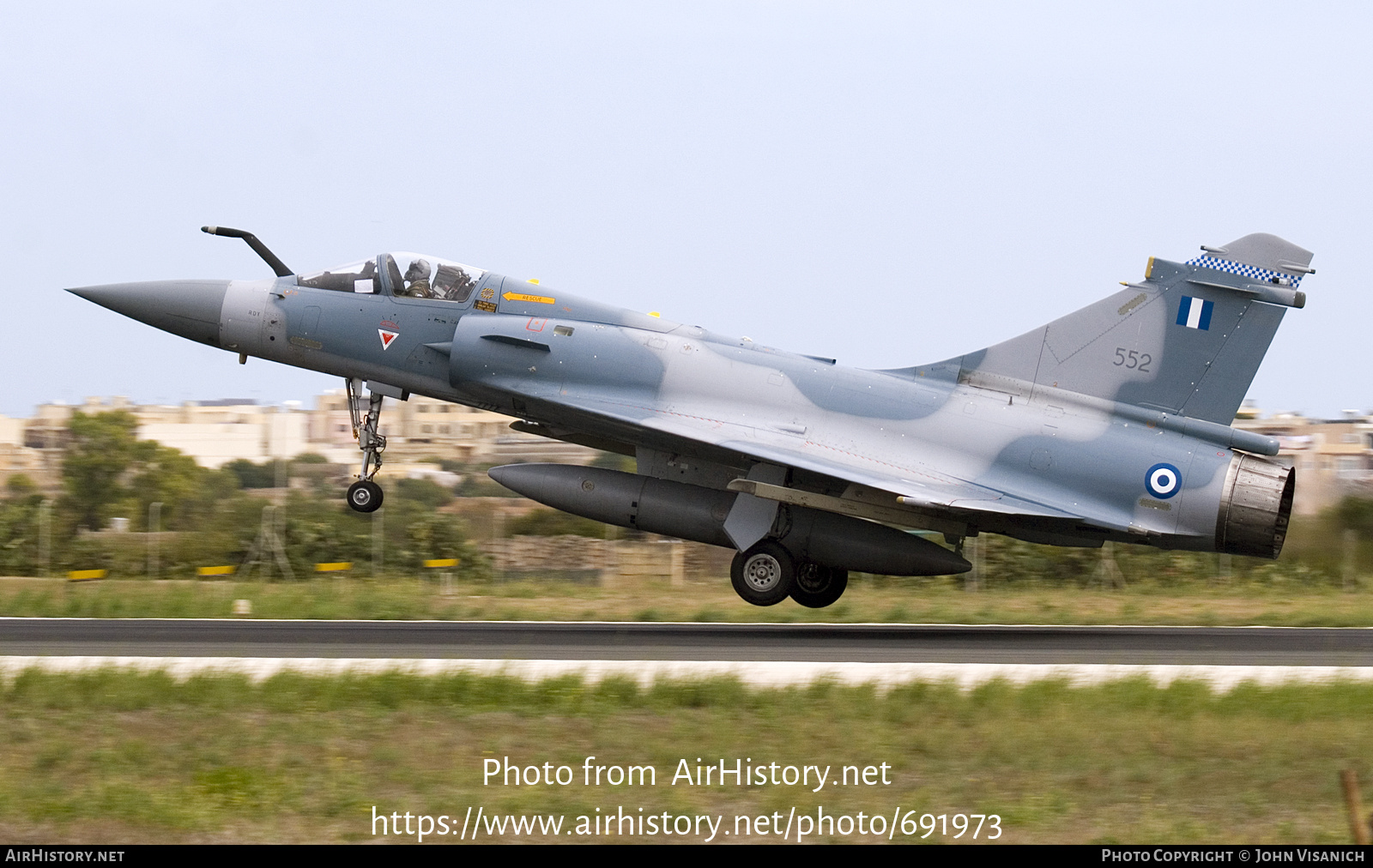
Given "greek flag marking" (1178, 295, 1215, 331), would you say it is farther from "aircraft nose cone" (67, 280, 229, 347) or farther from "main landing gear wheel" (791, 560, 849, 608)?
→ "aircraft nose cone" (67, 280, 229, 347)

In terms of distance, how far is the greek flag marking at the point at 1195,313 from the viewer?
49.9ft

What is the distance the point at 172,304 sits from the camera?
16828 millimetres

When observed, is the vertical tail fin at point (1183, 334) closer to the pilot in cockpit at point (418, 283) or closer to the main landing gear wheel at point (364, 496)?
the pilot in cockpit at point (418, 283)

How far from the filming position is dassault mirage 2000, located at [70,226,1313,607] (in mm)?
14852

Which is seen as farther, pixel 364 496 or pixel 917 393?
pixel 364 496

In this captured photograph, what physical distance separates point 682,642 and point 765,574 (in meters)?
2.13

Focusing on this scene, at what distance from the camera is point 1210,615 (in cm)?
1781

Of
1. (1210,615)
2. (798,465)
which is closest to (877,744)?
(798,465)

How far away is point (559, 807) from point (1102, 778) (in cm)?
317

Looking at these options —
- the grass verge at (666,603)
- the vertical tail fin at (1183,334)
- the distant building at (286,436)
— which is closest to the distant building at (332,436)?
the distant building at (286,436)

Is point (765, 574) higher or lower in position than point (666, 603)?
higher

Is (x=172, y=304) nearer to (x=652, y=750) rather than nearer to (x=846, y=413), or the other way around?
(x=846, y=413)

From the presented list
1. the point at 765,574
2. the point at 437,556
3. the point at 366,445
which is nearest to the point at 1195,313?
the point at 765,574

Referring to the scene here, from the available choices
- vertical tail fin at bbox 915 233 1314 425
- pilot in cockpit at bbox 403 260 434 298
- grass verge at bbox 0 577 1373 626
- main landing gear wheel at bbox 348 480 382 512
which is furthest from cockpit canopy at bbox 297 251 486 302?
vertical tail fin at bbox 915 233 1314 425
